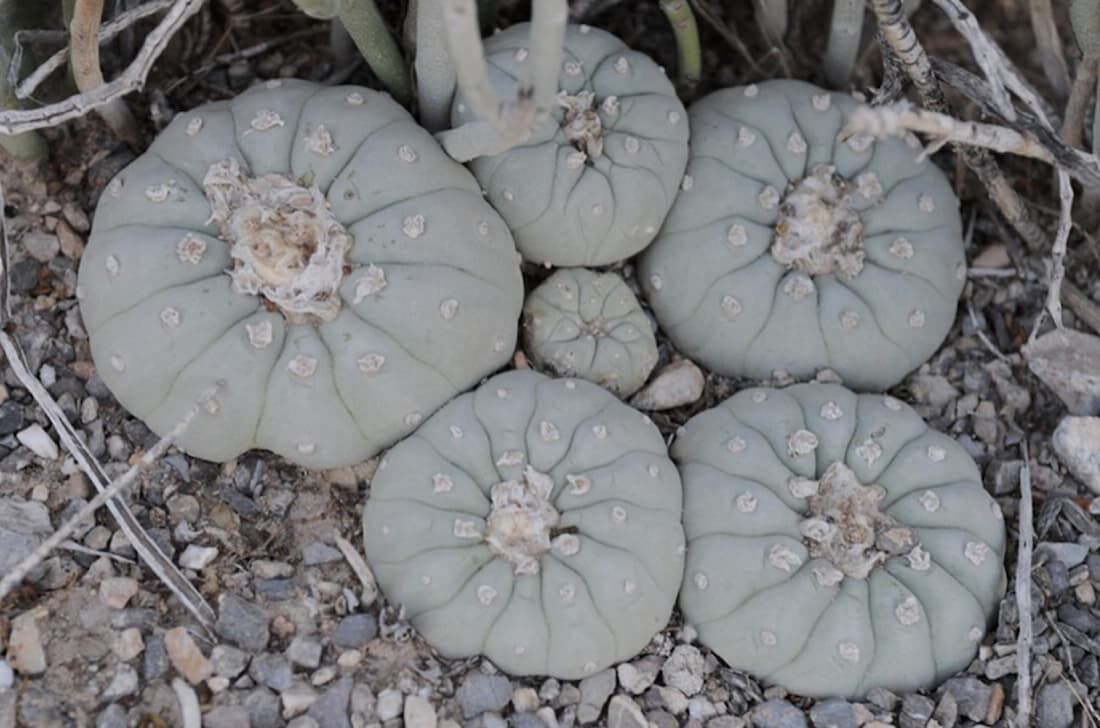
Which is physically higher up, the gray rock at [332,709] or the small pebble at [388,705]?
the gray rock at [332,709]

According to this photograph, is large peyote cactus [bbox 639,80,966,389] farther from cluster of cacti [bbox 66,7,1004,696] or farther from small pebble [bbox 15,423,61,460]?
small pebble [bbox 15,423,61,460]

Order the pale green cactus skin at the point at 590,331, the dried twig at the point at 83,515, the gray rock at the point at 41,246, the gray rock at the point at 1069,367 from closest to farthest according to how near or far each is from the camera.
→ the dried twig at the point at 83,515
the pale green cactus skin at the point at 590,331
the gray rock at the point at 41,246
the gray rock at the point at 1069,367

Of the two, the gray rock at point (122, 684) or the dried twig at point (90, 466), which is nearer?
the gray rock at point (122, 684)

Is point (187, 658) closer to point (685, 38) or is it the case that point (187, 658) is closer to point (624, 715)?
point (624, 715)

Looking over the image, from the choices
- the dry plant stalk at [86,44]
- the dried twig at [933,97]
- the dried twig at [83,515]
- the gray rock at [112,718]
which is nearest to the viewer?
the dried twig at [83,515]

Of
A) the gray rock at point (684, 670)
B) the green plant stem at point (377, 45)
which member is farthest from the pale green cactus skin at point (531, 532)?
the green plant stem at point (377, 45)

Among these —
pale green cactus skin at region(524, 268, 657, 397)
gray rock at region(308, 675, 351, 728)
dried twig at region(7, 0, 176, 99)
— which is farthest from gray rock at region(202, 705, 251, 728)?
dried twig at region(7, 0, 176, 99)

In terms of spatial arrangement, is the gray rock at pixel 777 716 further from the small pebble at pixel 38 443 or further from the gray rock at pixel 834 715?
the small pebble at pixel 38 443

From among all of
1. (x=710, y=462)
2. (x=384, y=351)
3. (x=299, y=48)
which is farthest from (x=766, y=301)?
(x=299, y=48)
